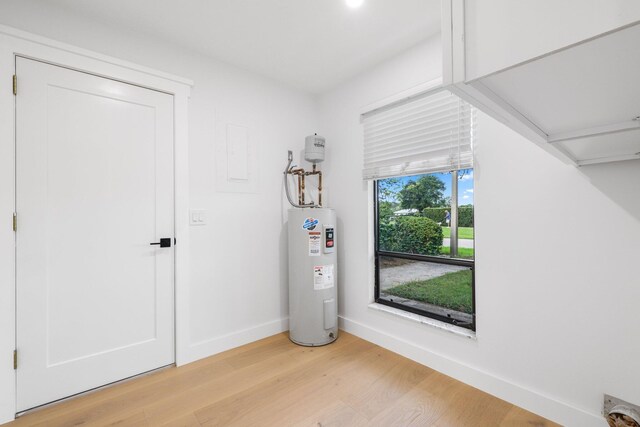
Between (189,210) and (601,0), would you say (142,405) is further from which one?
(601,0)

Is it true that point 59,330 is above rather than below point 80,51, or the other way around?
below

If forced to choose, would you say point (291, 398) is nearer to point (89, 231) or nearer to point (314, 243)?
point (314, 243)

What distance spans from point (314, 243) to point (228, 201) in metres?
0.87

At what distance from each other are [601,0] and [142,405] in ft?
8.46

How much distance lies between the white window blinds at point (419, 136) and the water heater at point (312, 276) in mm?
676

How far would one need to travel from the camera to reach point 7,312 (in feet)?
5.56

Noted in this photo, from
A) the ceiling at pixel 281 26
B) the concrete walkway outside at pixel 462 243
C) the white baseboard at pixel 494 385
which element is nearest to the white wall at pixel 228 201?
the ceiling at pixel 281 26

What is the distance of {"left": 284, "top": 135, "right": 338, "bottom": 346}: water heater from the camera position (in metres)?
2.60

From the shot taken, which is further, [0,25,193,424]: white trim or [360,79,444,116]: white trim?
[360,79,444,116]: white trim

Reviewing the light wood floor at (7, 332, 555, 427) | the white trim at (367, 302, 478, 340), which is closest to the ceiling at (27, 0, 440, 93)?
the white trim at (367, 302, 478, 340)

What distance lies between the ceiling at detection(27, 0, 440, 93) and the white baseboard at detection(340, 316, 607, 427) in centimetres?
246

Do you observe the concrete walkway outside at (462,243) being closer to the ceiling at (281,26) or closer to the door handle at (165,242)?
the ceiling at (281,26)

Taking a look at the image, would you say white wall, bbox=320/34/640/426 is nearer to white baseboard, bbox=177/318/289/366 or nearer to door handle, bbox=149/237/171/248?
white baseboard, bbox=177/318/289/366

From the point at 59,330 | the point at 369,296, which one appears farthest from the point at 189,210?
the point at 369,296
